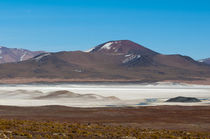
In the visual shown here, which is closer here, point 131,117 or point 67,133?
point 67,133

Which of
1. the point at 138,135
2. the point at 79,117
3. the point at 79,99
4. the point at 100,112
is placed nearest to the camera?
the point at 138,135

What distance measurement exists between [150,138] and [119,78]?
6768 inches

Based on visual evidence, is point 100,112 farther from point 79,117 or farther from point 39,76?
point 39,76

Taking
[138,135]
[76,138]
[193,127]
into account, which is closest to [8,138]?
[76,138]

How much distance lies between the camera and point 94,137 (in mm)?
21938

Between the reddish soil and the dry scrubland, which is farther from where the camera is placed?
Answer: the reddish soil

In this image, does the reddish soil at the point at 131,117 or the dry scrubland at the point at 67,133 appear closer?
the dry scrubland at the point at 67,133

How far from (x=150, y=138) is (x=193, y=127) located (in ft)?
27.6

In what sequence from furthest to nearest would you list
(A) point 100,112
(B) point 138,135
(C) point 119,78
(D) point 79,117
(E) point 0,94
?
1. (C) point 119,78
2. (E) point 0,94
3. (A) point 100,112
4. (D) point 79,117
5. (B) point 138,135

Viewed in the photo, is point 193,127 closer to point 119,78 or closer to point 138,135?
point 138,135

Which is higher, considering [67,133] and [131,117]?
[131,117]

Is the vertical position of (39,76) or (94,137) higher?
(39,76)

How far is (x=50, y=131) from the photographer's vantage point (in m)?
23.3

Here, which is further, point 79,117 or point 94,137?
point 79,117
